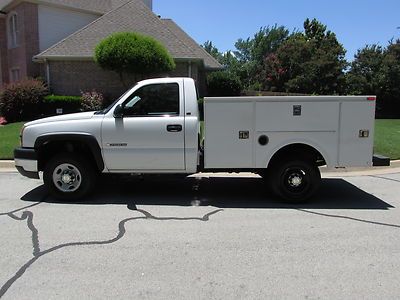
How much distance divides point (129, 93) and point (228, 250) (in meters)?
3.11

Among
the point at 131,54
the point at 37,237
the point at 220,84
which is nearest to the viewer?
the point at 37,237

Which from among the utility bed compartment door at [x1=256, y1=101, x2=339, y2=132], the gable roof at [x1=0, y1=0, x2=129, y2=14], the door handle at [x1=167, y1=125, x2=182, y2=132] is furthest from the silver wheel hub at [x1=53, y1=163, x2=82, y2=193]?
the gable roof at [x1=0, y1=0, x2=129, y2=14]

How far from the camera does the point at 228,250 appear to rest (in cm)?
483

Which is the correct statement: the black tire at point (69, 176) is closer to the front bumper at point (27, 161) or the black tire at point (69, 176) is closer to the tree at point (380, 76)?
the front bumper at point (27, 161)

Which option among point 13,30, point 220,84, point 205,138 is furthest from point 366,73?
point 205,138

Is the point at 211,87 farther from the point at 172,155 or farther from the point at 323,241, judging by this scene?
the point at 323,241

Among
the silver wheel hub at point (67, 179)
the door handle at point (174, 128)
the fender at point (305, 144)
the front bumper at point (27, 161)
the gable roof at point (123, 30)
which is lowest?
the silver wheel hub at point (67, 179)

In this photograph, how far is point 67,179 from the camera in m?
6.91

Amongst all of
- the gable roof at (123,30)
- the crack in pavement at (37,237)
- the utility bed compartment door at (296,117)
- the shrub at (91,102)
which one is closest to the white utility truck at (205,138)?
the utility bed compartment door at (296,117)

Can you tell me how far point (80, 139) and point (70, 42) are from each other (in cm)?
1778

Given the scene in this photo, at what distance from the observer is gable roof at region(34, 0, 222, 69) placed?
22188 mm

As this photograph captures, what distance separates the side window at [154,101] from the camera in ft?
22.0

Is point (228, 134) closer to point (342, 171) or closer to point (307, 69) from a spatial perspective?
point (342, 171)

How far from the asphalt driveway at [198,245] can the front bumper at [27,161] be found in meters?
0.50
